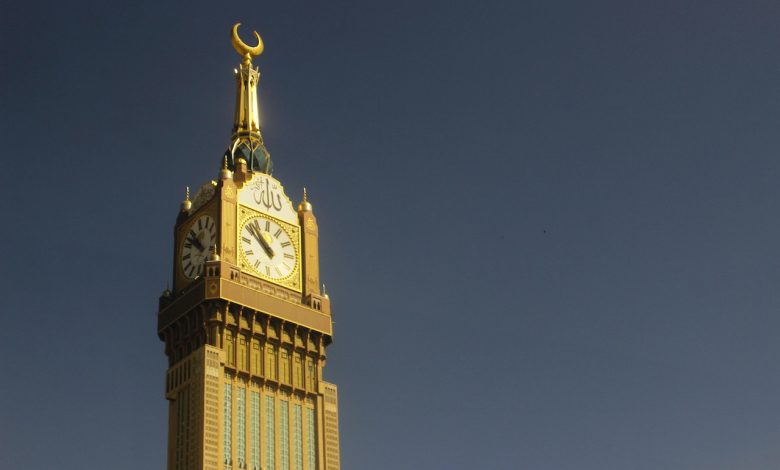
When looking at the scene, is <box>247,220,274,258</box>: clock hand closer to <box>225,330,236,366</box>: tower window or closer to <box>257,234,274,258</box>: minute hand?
<box>257,234,274,258</box>: minute hand

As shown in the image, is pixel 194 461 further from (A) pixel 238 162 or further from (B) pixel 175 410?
(A) pixel 238 162

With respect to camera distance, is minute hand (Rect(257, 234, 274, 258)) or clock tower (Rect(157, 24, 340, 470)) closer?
clock tower (Rect(157, 24, 340, 470))

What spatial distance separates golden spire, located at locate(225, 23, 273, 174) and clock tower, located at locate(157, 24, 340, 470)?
0.82ft

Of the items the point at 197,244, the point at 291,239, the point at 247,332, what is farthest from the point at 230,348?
the point at 291,239

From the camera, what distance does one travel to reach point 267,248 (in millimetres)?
122625

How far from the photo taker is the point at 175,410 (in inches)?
4491

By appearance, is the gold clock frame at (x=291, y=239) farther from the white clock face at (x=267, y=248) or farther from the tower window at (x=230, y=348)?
the tower window at (x=230, y=348)

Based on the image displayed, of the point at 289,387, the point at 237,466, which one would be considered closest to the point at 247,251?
the point at 289,387

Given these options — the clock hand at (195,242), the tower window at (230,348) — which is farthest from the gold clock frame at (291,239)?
the tower window at (230,348)

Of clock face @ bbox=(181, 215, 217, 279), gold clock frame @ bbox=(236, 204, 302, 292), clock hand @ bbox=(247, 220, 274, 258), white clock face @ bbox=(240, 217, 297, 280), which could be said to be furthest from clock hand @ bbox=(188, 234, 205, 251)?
clock hand @ bbox=(247, 220, 274, 258)

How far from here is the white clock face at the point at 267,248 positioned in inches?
4769

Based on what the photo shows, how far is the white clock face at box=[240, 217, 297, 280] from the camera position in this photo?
121125mm

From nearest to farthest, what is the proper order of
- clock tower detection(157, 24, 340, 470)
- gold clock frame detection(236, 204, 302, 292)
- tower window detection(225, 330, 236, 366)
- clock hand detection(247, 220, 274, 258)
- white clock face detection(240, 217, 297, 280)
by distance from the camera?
clock tower detection(157, 24, 340, 470) → tower window detection(225, 330, 236, 366) → gold clock frame detection(236, 204, 302, 292) → white clock face detection(240, 217, 297, 280) → clock hand detection(247, 220, 274, 258)

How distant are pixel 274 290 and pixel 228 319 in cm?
620
